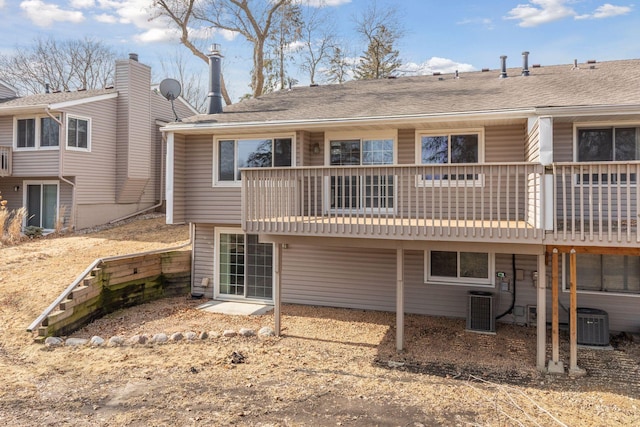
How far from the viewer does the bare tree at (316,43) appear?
24.6 metres

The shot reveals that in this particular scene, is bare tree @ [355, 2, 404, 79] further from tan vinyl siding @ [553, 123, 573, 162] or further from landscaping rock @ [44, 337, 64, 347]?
landscaping rock @ [44, 337, 64, 347]

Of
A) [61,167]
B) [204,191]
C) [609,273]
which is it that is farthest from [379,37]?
[609,273]

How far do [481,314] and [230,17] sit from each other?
20306 millimetres

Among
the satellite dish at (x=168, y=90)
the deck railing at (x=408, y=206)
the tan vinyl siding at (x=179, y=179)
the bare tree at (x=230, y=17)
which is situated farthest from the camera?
the bare tree at (x=230, y=17)

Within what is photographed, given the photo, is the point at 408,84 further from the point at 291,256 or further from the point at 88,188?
the point at 88,188

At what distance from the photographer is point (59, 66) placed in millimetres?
30781

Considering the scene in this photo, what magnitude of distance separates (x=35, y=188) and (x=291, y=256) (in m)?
12.2

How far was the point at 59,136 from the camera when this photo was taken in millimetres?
15188

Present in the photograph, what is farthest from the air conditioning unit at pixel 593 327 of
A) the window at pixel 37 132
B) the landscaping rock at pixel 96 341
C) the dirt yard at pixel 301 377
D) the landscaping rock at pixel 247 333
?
the window at pixel 37 132

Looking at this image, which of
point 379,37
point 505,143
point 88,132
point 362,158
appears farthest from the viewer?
point 379,37

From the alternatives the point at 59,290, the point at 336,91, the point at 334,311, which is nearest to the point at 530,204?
the point at 334,311

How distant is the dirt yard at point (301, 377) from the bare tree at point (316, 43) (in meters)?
19.2

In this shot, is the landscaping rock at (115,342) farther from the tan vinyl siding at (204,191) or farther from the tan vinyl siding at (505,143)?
the tan vinyl siding at (505,143)

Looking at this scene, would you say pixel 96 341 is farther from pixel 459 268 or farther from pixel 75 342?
pixel 459 268
